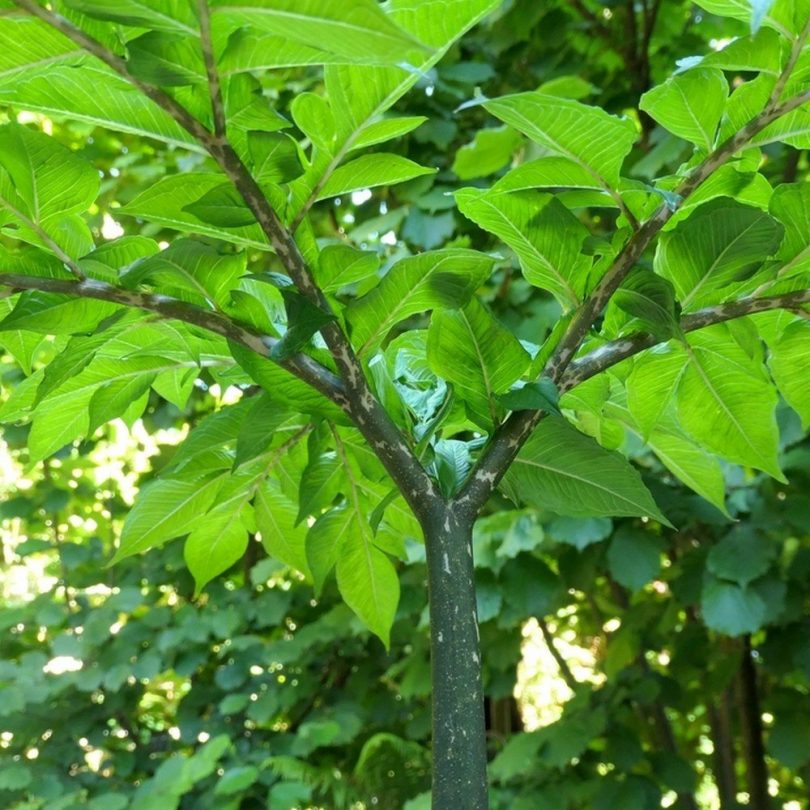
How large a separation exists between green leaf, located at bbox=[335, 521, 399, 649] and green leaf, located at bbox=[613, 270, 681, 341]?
18cm

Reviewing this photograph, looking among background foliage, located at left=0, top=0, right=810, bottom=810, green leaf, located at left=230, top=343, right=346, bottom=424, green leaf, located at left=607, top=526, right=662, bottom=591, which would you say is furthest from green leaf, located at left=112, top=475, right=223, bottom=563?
green leaf, located at left=607, top=526, right=662, bottom=591

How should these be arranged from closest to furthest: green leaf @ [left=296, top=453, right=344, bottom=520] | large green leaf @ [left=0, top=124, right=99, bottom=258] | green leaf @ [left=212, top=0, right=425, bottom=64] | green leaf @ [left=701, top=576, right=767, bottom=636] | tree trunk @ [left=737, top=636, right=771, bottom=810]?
green leaf @ [left=212, top=0, right=425, bottom=64], large green leaf @ [left=0, top=124, right=99, bottom=258], green leaf @ [left=296, top=453, right=344, bottom=520], green leaf @ [left=701, top=576, right=767, bottom=636], tree trunk @ [left=737, top=636, right=771, bottom=810]

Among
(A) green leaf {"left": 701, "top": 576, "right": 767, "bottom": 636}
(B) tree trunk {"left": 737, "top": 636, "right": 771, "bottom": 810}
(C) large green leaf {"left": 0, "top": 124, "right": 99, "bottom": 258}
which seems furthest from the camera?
(B) tree trunk {"left": 737, "top": 636, "right": 771, "bottom": 810}

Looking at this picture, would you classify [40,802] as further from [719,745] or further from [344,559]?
[344,559]

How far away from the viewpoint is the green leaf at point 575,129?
316mm

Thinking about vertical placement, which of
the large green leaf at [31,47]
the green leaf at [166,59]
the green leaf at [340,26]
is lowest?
the green leaf at [340,26]

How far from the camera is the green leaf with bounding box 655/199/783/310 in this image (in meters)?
0.34

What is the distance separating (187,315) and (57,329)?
5 cm

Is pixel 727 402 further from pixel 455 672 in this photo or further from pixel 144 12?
pixel 144 12

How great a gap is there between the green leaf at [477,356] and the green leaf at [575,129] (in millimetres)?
66

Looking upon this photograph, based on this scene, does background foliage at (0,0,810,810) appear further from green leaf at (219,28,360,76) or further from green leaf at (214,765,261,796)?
green leaf at (219,28,360,76)

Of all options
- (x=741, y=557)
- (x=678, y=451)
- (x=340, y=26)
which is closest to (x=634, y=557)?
(x=741, y=557)

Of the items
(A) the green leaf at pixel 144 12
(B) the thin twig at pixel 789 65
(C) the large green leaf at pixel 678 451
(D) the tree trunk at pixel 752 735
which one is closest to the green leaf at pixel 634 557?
(D) the tree trunk at pixel 752 735

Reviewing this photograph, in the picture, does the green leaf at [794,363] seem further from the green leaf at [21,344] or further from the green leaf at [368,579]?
the green leaf at [21,344]
